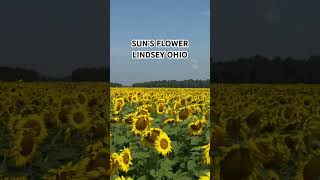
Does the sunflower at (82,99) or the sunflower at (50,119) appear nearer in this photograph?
the sunflower at (50,119)

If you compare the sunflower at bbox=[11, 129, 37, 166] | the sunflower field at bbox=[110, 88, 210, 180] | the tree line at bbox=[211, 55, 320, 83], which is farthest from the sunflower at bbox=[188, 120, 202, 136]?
the tree line at bbox=[211, 55, 320, 83]

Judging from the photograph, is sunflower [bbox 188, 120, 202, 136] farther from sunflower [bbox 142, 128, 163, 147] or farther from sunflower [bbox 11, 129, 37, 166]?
sunflower [bbox 11, 129, 37, 166]

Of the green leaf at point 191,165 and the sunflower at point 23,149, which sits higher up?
the sunflower at point 23,149

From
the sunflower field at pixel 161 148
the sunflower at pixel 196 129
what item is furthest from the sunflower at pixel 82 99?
the sunflower at pixel 196 129

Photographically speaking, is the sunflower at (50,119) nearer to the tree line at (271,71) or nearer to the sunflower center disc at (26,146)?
the sunflower center disc at (26,146)

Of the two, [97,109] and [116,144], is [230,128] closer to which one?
[116,144]
